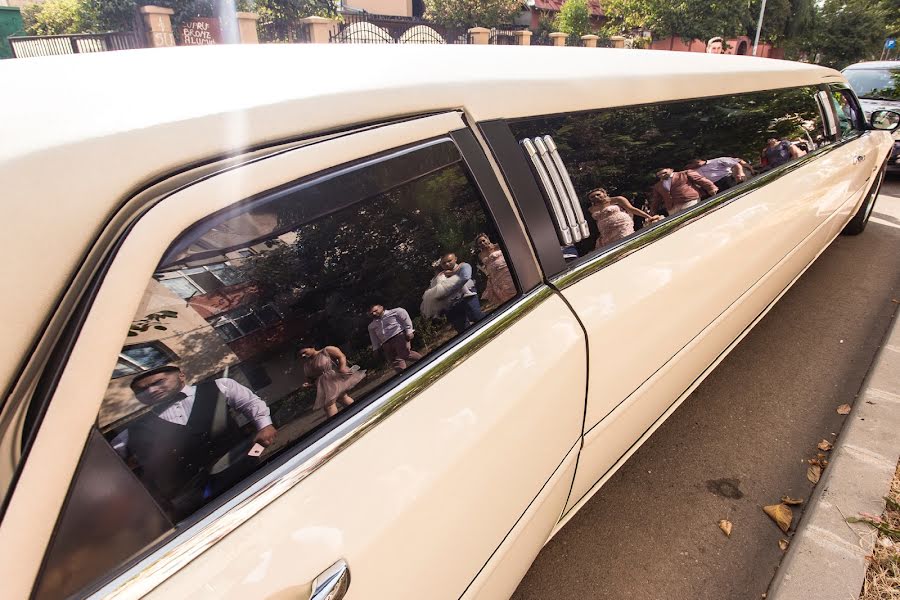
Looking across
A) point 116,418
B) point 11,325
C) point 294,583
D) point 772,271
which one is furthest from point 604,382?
point 772,271

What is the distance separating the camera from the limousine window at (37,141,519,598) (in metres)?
0.78

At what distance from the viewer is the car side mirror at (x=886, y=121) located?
497cm

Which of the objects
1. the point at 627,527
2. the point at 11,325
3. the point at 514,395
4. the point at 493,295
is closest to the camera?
the point at 11,325

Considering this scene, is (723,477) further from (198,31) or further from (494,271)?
(198,31)

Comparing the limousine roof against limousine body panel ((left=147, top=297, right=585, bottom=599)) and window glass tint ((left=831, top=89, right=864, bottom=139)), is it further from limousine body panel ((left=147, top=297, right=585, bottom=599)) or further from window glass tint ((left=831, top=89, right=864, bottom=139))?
window glass tint ((left=831, top=89, right=864, bottom=139))

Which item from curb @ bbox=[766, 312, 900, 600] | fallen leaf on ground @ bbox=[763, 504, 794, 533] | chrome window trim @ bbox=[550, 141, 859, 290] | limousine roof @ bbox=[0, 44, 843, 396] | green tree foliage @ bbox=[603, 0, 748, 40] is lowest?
fallen leaf on ground @ bbox=[763, 504, 794, 533]

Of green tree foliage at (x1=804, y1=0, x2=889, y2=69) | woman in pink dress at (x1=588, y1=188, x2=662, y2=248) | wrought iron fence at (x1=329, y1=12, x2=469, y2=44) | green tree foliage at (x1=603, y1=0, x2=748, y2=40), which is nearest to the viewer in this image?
woman in pink dress at (x1=588, y1=188, x2=662, y2=248)

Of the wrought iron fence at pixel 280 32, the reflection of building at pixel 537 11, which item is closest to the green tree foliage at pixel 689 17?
the reflection of building at pixel 537 11

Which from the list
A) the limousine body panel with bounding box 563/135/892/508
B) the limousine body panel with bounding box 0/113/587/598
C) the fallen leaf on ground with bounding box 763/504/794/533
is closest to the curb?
the fallen leaf on ground with bounding box 763/504/794/533

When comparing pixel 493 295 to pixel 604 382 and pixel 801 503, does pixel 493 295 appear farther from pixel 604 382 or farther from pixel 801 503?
pixel 801 503

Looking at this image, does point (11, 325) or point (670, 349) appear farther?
point (670, 349)

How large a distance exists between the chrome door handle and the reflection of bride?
0.56 metres

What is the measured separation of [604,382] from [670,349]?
476 mm

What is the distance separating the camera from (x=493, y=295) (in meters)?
1.39
